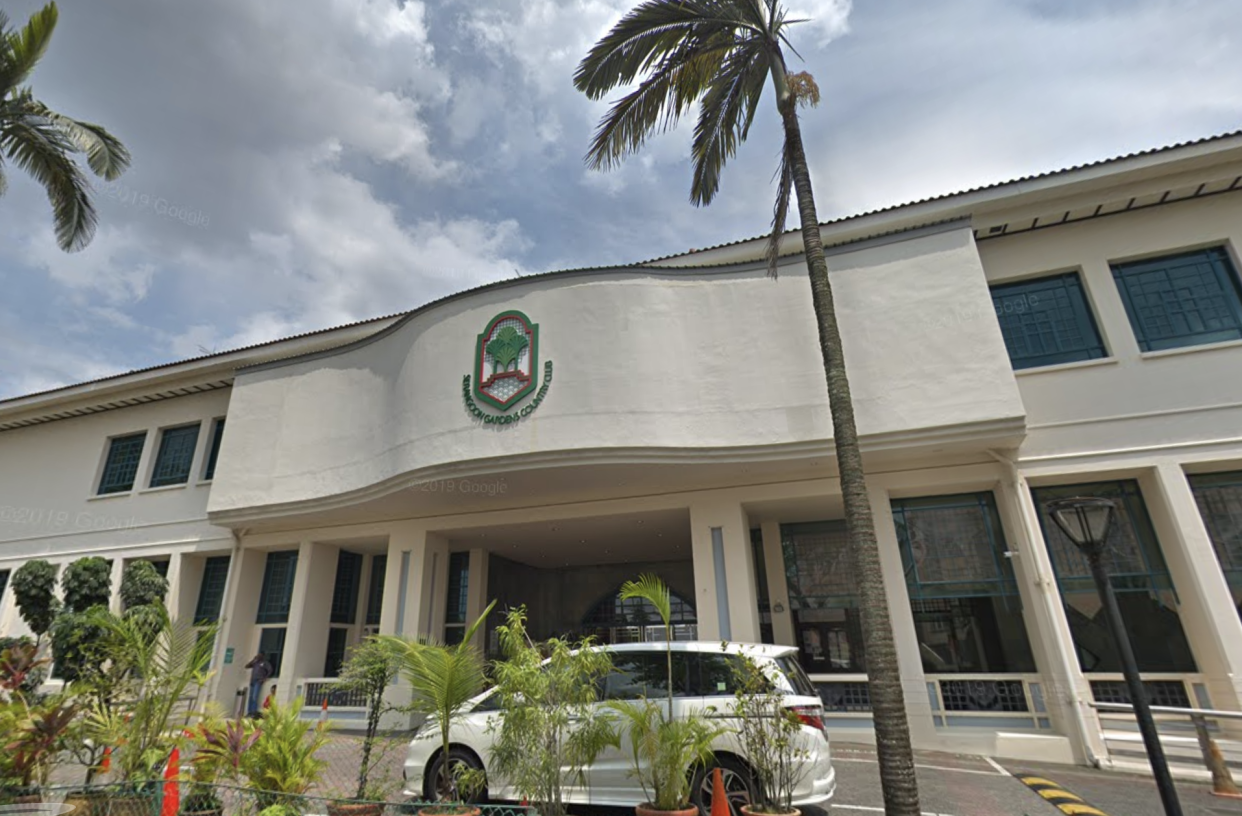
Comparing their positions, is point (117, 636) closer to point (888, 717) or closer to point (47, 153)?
point (888, 717)

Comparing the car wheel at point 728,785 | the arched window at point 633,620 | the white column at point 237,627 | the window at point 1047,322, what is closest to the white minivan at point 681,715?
the car wheel at point 728,785

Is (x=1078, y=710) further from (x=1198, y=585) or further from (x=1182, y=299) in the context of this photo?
(x=1182, y=299)

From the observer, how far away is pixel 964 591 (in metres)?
11.4

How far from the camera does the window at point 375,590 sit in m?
16.7

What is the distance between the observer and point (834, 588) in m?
12.5

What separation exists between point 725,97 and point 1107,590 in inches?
320

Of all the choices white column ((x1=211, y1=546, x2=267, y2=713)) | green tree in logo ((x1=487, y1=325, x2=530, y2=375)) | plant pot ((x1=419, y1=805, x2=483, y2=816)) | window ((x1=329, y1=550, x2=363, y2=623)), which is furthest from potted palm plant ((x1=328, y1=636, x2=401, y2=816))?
white column ((x1=211, y1=546, x2=267, y2=713))

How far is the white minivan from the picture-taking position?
622 centimetres

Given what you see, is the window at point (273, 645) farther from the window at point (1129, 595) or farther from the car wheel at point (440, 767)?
the window at point (1129, 595)

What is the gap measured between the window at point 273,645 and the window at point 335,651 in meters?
1.10

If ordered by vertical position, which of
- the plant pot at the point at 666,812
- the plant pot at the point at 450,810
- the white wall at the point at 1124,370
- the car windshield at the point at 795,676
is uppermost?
the white wall at the point at 1124,370

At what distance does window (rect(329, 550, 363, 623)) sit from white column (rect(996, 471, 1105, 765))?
1534 cm

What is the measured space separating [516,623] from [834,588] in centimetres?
850

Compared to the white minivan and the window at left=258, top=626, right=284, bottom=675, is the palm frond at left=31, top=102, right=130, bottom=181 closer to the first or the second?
the window at left=258, top=626, right=284, bottom=675
